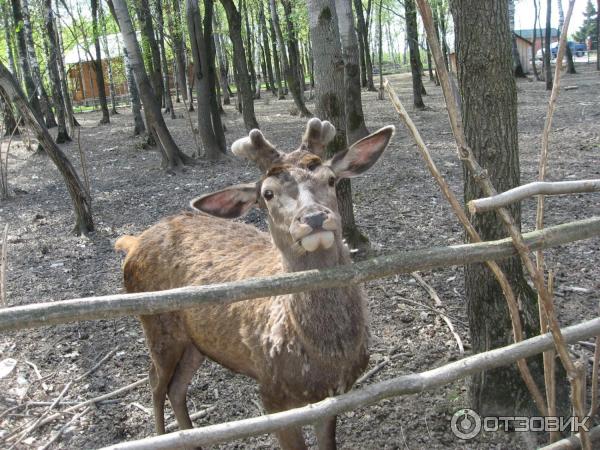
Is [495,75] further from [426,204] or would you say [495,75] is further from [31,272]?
[31,272]

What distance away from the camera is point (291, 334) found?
3.49 metres

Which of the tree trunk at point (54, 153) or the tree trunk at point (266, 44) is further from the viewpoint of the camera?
the tree trunk at point (266, 44)

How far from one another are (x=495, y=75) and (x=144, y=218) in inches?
271

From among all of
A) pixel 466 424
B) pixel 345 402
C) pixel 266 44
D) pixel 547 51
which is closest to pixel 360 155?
pixel 345 402

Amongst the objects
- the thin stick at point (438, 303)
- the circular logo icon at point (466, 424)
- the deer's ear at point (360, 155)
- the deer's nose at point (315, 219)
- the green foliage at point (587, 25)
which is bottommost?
the circular logo icon at point (466, 424)

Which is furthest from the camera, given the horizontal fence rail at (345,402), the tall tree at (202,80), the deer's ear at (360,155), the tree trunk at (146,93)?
the tall tree at (202,80)

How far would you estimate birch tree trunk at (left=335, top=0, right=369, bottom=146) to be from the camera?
29.4 ft

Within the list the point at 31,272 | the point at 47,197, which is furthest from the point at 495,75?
the point at 47,197

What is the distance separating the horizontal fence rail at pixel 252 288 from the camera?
230cm

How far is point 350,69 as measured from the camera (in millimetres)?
9555

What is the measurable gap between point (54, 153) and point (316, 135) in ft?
19.5

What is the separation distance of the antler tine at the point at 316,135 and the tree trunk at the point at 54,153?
19.1 feet

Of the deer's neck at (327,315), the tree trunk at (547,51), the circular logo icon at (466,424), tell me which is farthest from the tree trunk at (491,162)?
the tree trunk at (547,51)

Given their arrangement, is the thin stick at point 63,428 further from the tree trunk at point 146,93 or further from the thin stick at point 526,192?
the tree trunk at point 146,93
